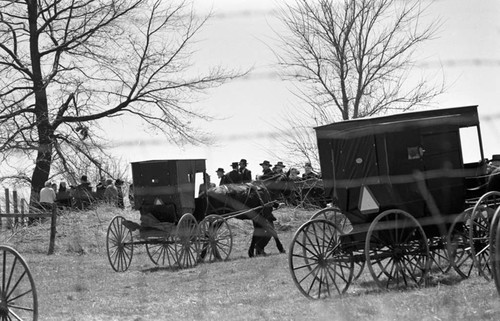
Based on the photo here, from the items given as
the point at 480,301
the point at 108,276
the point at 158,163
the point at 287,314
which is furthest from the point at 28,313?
the point at 158,163

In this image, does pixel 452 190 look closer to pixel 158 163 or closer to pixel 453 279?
pixel 453 279

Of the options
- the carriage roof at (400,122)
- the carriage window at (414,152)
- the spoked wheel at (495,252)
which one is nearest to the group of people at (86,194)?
the carriage roof at (400,122)

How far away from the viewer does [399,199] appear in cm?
958

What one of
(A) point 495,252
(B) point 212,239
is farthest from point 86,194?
(A) point 495,252

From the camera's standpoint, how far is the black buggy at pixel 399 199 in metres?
9.53

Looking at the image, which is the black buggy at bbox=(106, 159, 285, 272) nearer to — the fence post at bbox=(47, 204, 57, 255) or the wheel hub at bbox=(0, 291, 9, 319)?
the fence post at bbox=(47, 204, 57, 255)

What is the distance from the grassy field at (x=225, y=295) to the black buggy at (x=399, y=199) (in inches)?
11.8

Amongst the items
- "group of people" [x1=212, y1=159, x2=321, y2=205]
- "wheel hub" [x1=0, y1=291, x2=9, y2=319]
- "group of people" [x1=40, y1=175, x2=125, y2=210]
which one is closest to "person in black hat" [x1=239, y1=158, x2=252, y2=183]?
"group of people" [x1=212, y1=159, x2=321, y2=205]

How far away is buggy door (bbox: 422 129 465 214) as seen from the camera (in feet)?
32.4

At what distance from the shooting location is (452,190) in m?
10.0

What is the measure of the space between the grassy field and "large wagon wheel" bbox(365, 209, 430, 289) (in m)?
0.22

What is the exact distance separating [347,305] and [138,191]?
837 cm

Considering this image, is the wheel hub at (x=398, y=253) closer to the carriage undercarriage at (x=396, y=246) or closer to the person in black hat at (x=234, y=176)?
the carriage undercarriage at (x=396, y=246)

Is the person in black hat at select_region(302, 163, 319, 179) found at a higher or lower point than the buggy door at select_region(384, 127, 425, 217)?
higher
